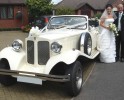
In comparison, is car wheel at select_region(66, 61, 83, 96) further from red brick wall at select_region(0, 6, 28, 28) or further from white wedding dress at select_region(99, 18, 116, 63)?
red brick wall at select_region(0, 6, 28, 28)

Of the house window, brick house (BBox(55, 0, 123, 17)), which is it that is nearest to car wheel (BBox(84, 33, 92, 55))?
the house window

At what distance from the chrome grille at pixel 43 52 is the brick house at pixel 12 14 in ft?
89.9

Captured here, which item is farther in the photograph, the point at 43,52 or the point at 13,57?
the point at 13,57

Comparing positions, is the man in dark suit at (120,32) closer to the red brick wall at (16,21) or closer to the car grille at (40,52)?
the car grille at (40,52)

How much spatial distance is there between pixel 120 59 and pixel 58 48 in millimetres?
4400

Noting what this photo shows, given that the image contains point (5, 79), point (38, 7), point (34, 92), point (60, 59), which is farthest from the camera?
point (38, 7)

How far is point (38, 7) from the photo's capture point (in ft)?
106

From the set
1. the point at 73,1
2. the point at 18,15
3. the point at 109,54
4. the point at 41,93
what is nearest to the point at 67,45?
the point at 41,93

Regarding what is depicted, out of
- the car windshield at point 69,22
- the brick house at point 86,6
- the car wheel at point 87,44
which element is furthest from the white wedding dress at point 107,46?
the brick house at point 86,6

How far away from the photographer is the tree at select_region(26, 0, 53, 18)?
3212cm

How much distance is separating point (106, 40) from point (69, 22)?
1659 mm

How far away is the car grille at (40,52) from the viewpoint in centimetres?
739

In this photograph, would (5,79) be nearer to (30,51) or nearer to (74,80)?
(30,51)

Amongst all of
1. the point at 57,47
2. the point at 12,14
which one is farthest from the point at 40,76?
the point at 12,14
